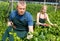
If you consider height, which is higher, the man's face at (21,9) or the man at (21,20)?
the man's face at (21,9)

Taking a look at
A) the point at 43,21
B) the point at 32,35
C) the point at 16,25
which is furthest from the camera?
the point at 43,21

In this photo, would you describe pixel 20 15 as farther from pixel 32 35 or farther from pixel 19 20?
pixel 32 35

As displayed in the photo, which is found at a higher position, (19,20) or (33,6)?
(19,20)

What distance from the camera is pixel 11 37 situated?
14.0 ft

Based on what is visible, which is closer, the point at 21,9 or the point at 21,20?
the point at 21,9

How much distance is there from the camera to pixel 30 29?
5.16 m

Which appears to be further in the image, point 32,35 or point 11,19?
point 11,19

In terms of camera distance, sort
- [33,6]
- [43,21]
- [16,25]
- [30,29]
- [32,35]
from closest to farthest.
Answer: [32,35] < [30,29] < [16,25] < [43,21] < [33,6]

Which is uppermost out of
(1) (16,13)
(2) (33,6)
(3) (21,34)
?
(1) (16,13)

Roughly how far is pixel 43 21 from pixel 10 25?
3826 millimetres

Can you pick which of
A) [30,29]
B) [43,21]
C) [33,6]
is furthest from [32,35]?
[33,6]

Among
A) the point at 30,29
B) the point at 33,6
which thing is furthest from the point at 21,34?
the point at 33,6

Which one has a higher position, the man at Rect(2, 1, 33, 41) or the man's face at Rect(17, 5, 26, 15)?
the man's face at Rect(17, 5, 26, 15)

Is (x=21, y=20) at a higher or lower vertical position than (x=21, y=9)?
lower
